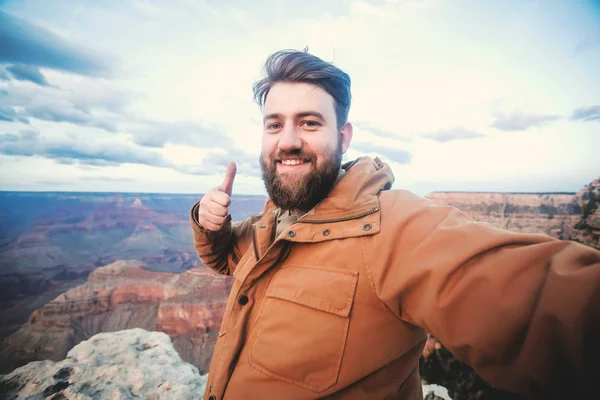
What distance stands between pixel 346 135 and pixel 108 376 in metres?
4.04

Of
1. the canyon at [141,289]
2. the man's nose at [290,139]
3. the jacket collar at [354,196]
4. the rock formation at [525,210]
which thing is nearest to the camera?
the jacket collar at [354,196]

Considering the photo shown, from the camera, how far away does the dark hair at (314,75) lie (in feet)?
6.24

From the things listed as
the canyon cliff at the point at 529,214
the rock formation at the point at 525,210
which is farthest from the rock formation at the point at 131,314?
the rock formation at the point at 525,210

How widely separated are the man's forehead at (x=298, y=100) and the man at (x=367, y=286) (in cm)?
1

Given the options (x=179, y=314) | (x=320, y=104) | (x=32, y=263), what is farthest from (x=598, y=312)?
(x=32, y=263)

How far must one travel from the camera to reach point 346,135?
210 cm

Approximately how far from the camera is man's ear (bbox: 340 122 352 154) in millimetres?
2078

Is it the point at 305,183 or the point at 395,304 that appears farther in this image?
the point at 305,183

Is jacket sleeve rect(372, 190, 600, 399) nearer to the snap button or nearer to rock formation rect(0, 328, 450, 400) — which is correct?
the snap button

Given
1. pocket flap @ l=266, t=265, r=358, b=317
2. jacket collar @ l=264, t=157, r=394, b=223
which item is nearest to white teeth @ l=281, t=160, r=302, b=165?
jacket collar @ l=264, t=157, r=394, b=223

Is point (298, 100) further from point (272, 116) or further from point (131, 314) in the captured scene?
point (131, 314)

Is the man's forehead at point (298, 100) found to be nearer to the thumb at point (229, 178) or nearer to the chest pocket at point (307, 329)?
the thumb at point (229, 178)

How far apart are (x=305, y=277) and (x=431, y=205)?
0.75m

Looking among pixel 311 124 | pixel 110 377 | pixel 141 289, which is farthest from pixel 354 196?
pixel 141 289
